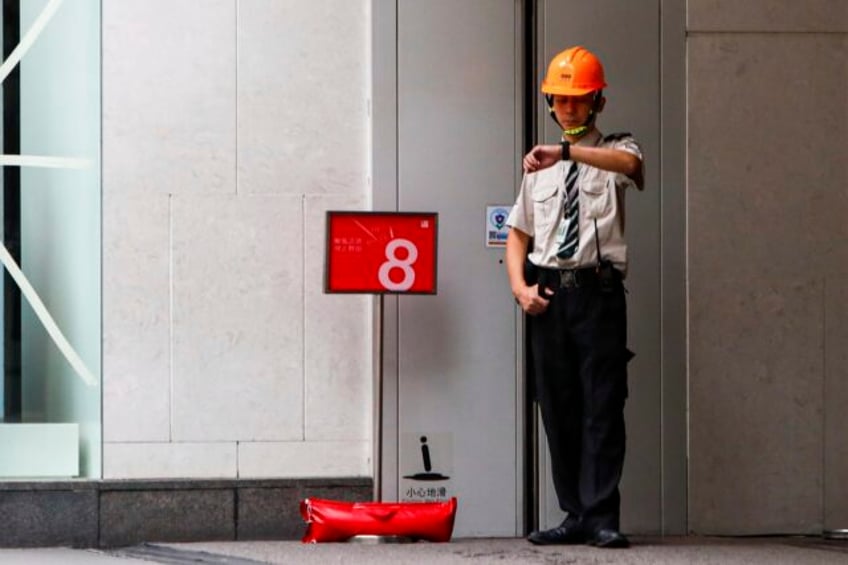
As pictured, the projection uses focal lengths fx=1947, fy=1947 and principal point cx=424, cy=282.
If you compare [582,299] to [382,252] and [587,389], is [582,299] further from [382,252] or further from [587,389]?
[382,252]

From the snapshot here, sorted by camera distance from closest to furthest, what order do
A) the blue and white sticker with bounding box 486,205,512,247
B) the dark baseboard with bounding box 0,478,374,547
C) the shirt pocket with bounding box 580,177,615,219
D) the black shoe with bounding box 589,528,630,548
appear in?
the black shoe with bounding box 589,528,630,548 → the shirt pocket with bounding box 580,177,615,219 → the dark baseboard with bounding box 0,478,374,547 → the blue and white sticker with bounding box 486,205,512,247

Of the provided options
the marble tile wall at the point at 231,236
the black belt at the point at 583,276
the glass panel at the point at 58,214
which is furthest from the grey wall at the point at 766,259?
the glass panel at the point at 58,214

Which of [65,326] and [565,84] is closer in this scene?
[565,84]

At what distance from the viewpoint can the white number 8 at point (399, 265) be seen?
8.67m

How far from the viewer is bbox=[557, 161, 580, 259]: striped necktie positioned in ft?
27.4

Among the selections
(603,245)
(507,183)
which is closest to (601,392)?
(603,245)

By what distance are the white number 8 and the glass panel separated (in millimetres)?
1382

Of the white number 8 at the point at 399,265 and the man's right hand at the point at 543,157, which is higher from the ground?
the man's right hand at the point at 543,157

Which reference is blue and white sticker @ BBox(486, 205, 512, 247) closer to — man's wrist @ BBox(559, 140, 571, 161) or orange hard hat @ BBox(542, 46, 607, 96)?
orange hard hat @ BBox(542, 46, 607, 96)

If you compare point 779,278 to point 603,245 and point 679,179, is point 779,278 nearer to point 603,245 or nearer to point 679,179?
point 679,179

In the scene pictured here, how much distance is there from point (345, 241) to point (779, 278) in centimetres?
210

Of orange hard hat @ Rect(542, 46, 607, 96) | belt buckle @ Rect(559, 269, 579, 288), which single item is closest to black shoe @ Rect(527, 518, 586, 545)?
belt buckle @ Rect(559, 269, 579, 288)

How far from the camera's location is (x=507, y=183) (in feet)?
29.9

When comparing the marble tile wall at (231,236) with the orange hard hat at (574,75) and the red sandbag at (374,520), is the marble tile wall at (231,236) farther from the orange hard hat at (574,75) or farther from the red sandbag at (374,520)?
the orange hard hat at (574,75)
